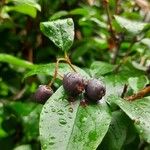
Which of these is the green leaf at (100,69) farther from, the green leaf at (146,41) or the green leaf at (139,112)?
the green leaf at (139,112)

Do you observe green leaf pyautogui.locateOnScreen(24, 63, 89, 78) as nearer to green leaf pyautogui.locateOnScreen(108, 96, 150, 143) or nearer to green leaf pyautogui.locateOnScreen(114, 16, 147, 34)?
green leaf pyautogui.locateOnScreen(108, 96, 150, 143)

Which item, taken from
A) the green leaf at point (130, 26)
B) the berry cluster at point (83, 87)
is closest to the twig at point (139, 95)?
the berry cluster at point (83, 87)

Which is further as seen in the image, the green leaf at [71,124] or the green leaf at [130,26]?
the green leaf at [130,26]

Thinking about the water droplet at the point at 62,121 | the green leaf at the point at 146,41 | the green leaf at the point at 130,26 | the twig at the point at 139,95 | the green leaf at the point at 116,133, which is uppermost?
the green leaf at the point at 130,26

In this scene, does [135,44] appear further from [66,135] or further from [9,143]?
[66,135]

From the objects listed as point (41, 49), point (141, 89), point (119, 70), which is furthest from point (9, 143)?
point (141, 89)

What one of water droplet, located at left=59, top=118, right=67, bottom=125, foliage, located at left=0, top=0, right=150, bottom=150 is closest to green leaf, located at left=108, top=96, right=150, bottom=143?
foliage, located at left=0, top=0, right=150, bottom=150

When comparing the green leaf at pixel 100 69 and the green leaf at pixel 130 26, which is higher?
the green leaf at pixel 130 26

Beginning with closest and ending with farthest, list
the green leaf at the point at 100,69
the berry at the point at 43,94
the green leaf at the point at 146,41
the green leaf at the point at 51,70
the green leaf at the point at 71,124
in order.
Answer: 1. the green leaf at the point at 71,124
2. the berry at the point at 43,94
3. the green leaf at the point at 51,70
4. the green leaf at the point at 100,69
5. the green leaf at the point at 146,41
